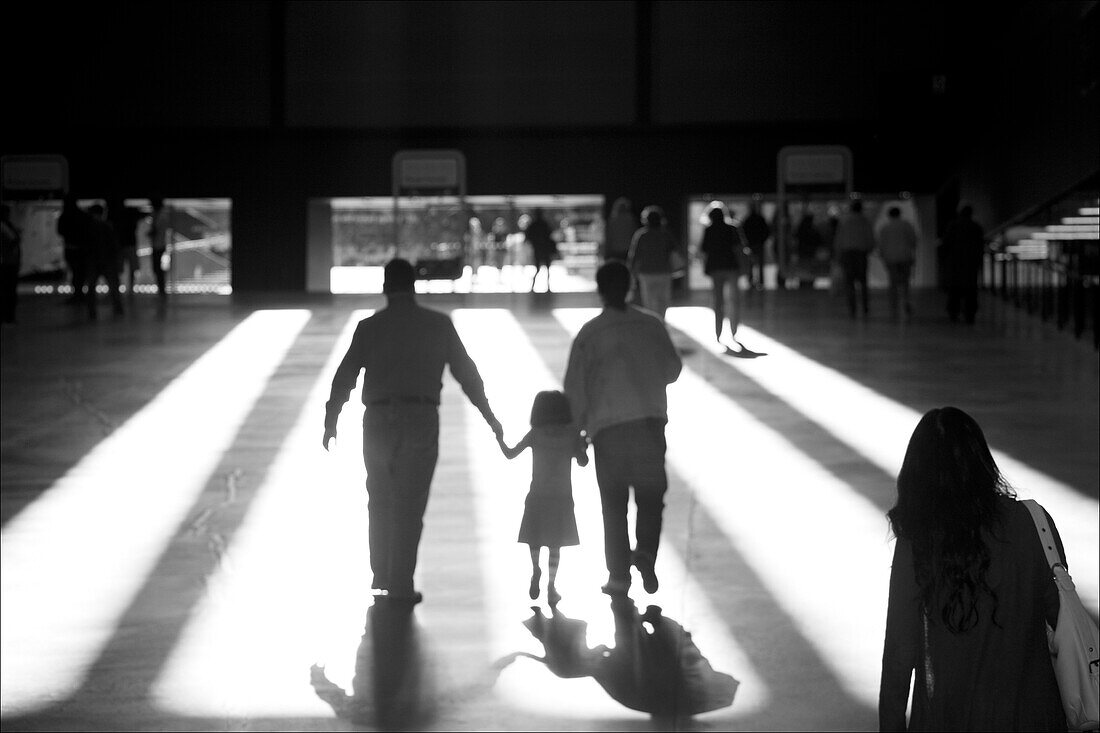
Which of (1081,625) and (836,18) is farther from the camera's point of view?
(836,18)

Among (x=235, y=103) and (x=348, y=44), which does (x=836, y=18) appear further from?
(x=235, y=103)

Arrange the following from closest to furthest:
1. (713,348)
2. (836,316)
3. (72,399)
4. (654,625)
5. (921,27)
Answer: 1. (654,625)
2. (72,399)
3. (713,348)
4. (836,316)
5. (921,27)

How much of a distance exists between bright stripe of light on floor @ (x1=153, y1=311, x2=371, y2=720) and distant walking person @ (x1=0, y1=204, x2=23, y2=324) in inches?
452

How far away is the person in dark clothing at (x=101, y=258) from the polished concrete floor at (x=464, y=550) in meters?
5.50

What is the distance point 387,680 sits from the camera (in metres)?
8.65

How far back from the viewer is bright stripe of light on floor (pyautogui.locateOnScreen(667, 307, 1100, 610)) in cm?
1064

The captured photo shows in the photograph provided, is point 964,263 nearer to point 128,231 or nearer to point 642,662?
point 128,231

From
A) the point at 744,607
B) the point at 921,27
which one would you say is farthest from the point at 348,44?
the point at 744,607

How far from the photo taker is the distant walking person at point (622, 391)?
349 inches

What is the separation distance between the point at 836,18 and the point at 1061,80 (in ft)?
35.3

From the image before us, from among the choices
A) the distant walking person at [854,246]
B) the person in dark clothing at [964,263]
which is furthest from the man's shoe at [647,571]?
the distant walking person at [854,246]

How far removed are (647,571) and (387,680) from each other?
168cm

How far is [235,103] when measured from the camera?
3569 centimetres

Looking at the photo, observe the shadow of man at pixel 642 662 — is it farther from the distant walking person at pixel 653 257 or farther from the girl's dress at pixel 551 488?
the distant walking person at pixel 653 257
